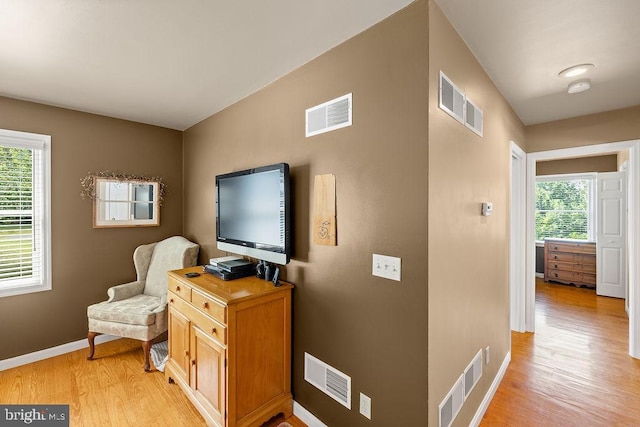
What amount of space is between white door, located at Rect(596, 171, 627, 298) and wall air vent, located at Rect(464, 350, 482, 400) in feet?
14.2

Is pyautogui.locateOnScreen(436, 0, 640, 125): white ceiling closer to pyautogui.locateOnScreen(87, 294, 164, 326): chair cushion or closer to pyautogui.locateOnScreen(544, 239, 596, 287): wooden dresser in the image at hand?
pyautogui.locateOnScreen(87, 294, 164, 326): chair cushion

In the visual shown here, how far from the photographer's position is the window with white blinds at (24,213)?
262 cm

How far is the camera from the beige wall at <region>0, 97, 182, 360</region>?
267cm

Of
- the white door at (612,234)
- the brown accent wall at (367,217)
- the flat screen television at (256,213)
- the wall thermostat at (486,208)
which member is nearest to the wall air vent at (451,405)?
the brown accent wall at (367,217)

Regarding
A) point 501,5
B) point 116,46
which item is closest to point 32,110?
point 116,46

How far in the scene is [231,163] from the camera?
2.72 meters

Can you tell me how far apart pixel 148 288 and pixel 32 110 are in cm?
204

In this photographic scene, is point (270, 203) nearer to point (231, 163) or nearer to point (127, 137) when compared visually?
point (231, 163)

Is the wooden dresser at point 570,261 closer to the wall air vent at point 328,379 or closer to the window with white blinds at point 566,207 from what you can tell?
the window with white blinds at point 566,207

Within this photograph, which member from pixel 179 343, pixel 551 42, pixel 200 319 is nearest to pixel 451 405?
pixel 200 319

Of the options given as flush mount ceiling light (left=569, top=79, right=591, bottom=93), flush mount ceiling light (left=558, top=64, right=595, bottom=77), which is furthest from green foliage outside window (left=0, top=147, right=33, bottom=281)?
flush mount ceiling light (left=569, top=79, right=591, bottom=93)

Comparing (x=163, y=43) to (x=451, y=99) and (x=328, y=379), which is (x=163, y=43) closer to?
(x=451, y=99)

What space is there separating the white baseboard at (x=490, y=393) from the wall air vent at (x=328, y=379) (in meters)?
0.86

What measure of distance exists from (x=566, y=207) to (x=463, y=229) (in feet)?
18.1
